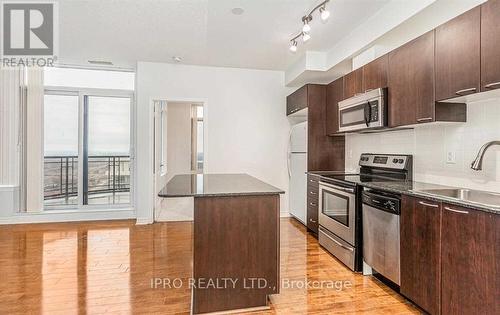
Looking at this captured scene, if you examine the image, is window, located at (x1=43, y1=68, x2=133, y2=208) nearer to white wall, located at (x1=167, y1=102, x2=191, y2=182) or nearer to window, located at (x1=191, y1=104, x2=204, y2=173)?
white wall, located at (x1=167, y1=102, x2=191, y2=182)

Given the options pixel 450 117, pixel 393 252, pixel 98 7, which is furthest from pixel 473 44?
pixel 98 7

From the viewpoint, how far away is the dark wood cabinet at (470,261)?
156 cm

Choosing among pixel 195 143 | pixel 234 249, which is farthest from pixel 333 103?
pixel 195 143

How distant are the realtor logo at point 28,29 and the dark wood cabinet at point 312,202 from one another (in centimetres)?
367

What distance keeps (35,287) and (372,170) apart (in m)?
3.76

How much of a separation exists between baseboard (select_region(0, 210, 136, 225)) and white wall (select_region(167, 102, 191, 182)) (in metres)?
2.51

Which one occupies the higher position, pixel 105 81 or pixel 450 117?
pixel 105 81

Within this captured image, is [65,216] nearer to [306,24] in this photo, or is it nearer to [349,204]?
[349,204]

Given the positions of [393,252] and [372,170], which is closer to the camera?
[393,252]

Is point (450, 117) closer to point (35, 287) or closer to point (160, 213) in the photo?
point (35, 287)

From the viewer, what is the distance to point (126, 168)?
5.31m

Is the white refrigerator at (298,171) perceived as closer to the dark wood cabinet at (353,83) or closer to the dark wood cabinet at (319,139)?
the dark wood cabinet at (319,139)

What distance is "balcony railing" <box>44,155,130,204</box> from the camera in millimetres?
4992

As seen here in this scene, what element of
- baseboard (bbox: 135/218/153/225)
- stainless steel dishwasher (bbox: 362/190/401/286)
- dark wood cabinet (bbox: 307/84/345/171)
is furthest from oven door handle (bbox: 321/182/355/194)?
baseboard (bbox: 135/218/153/225)
